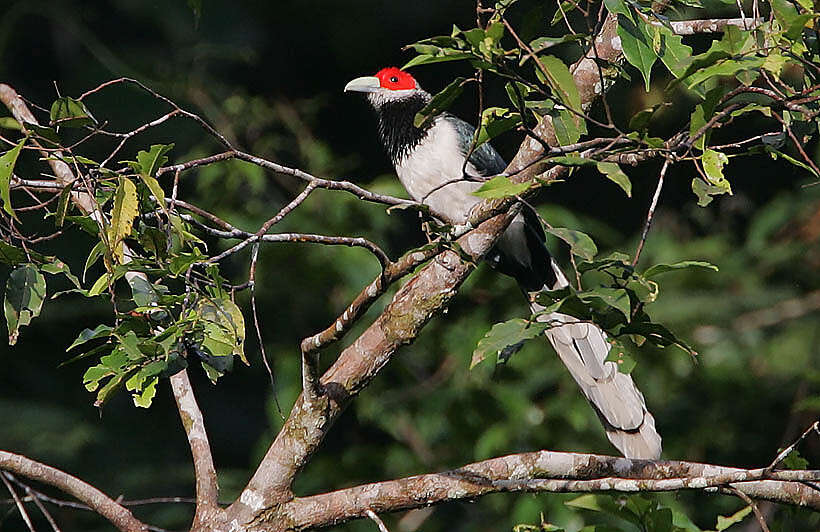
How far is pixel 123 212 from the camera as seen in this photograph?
4.63 ft

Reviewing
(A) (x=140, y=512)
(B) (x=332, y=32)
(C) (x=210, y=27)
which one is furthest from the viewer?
(B) (x=332, y=32)

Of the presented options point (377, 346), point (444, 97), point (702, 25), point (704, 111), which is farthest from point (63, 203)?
point (702, 25)

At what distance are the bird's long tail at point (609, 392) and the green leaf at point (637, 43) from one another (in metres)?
0.78

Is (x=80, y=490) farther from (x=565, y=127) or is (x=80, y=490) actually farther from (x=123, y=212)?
(x=565, y=127)

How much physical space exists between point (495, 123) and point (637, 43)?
0.23 m

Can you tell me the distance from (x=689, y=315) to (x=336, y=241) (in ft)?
10.8

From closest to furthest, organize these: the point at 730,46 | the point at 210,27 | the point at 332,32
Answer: the point at 730,46
the point at 210,27
the point at 332,32

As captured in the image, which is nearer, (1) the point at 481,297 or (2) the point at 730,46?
(2) the point at 730,46

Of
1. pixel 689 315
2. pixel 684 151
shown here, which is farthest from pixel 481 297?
pixel 684 151

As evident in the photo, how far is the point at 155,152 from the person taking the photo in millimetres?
1461

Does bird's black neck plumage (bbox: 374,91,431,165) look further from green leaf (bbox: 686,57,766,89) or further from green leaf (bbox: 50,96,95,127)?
green leaf (bbox: 686,57,766,89)

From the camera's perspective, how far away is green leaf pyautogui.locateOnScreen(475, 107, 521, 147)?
1423 millimetres

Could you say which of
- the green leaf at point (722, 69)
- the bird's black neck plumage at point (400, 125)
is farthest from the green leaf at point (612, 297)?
the bird's black neck plumage at point (400, 125)

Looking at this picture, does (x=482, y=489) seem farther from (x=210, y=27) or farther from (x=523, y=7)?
(x=210, y=27)
